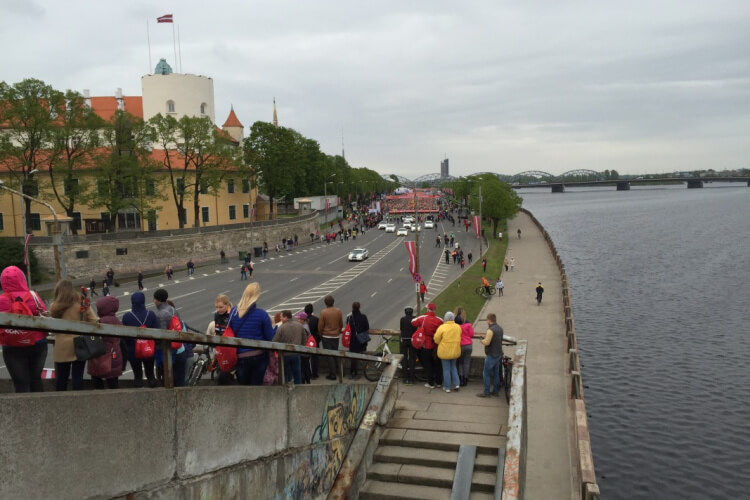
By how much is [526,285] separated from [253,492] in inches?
1571

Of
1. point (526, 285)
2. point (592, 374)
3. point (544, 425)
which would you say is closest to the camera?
point (544, 425)

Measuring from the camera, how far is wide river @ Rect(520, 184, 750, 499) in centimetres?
2077

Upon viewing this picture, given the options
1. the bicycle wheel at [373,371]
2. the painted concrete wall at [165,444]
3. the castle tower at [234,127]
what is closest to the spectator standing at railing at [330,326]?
the bicycle wheel at [373,371]

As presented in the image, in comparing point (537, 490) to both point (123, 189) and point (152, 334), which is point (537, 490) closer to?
point (152, 334)

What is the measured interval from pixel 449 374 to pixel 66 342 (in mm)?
7373

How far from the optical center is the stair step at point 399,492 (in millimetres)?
8430

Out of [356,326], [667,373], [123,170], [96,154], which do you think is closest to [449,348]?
[356,326]

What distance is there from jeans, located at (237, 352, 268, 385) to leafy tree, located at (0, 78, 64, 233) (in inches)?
1926

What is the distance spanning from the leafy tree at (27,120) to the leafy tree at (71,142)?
2.23ft

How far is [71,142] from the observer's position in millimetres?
54562

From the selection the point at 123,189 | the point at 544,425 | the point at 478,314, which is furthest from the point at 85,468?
the point at 123,189

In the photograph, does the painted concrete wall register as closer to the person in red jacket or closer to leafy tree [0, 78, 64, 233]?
the person in red jacket

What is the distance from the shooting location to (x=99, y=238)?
51875 millimetres

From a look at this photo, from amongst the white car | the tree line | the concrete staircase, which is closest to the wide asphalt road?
the white car
